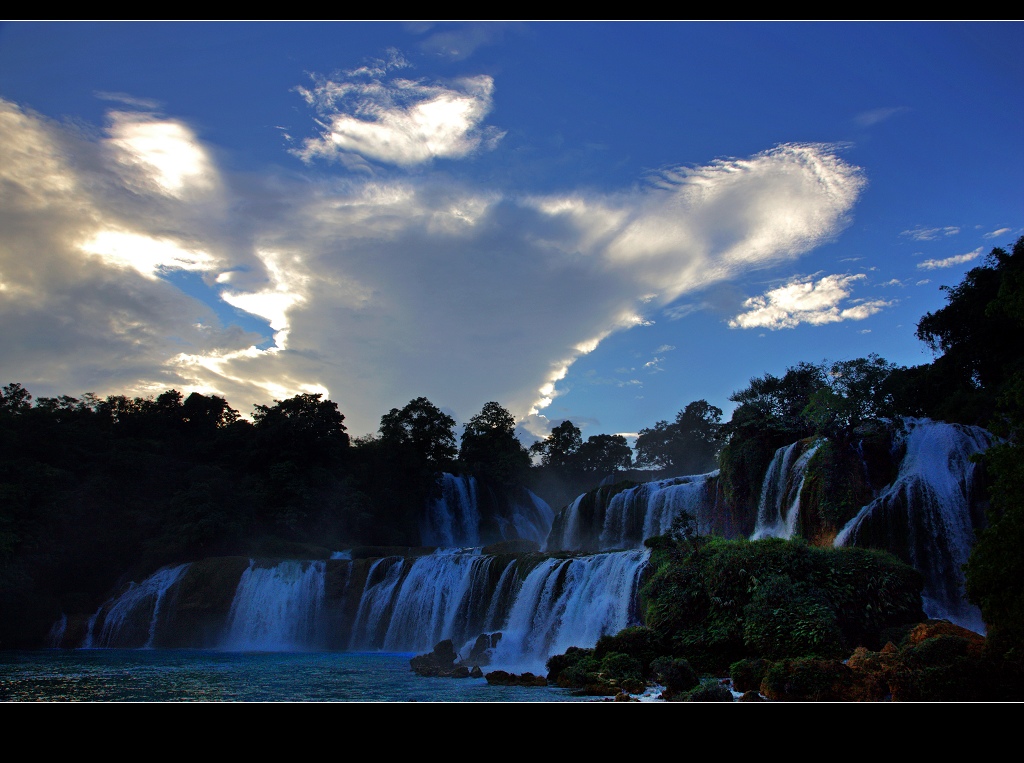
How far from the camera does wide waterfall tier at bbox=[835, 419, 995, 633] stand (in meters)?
14.3

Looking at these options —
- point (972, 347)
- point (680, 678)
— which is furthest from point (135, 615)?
point (972, 347)

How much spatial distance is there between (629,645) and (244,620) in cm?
1802

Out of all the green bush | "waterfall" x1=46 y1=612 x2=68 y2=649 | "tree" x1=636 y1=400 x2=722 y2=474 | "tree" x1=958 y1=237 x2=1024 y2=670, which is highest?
"tree" x1=636 y1=400 x2=722 y2=474

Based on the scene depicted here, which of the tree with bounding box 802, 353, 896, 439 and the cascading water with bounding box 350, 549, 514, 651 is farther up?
the tree with bounding box 802, 353, 896, 439

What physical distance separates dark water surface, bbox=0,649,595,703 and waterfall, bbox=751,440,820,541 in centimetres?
1006

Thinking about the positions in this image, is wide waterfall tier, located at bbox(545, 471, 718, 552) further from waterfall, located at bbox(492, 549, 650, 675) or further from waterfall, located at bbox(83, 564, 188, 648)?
waterfall, located at bbox(83, 564, 188, 648)

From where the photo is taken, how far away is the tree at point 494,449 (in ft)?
149

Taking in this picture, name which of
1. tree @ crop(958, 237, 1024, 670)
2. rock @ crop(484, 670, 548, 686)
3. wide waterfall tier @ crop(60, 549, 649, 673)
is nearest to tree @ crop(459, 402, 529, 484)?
wide waterfall tier @ crop(60, 549, 649, 673)

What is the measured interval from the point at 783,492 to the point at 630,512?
9.23m

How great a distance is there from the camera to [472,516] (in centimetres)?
4259

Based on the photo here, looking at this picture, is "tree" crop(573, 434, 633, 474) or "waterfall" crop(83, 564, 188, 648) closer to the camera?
"waterfall" crop(83, 564, 188, 648)
